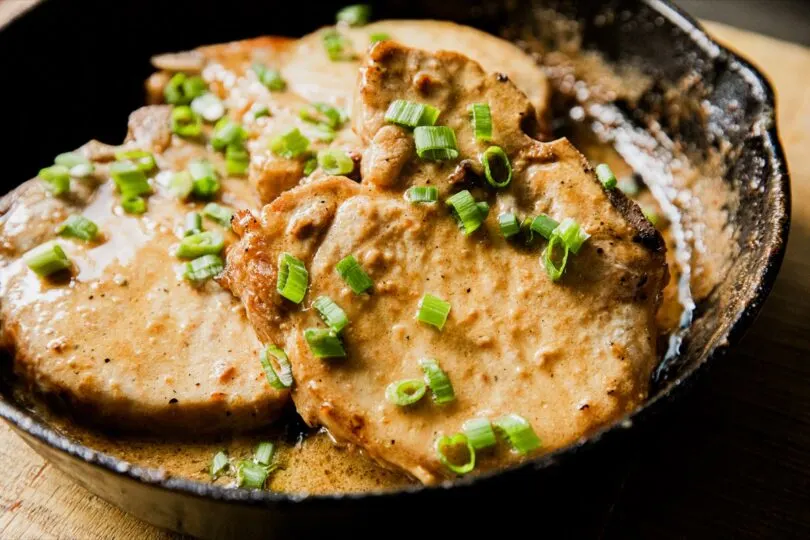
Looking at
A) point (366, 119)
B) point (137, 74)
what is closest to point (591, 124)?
point (366, 119)

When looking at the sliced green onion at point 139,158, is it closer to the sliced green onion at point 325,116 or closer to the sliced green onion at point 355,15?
the sliced green onion at point 325,116

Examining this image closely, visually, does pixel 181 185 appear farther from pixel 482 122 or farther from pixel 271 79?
pixel 482 122

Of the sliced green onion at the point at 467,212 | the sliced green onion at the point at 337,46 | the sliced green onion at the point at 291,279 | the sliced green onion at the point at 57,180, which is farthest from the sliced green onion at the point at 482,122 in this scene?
the sliced green onion at the point at 57,180

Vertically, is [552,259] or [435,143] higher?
[435,143]

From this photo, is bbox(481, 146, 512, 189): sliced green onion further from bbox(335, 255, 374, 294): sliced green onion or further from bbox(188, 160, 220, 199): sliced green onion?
bbox(188, 160, 220, 199): sliced green onion

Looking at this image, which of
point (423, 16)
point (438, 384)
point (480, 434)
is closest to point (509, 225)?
point (438, 384)

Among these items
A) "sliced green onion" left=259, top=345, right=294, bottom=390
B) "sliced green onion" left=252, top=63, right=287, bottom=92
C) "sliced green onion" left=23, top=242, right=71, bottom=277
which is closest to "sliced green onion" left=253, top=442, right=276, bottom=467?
"sliced green onion" left=259, top=345, right=294, bottom=390
